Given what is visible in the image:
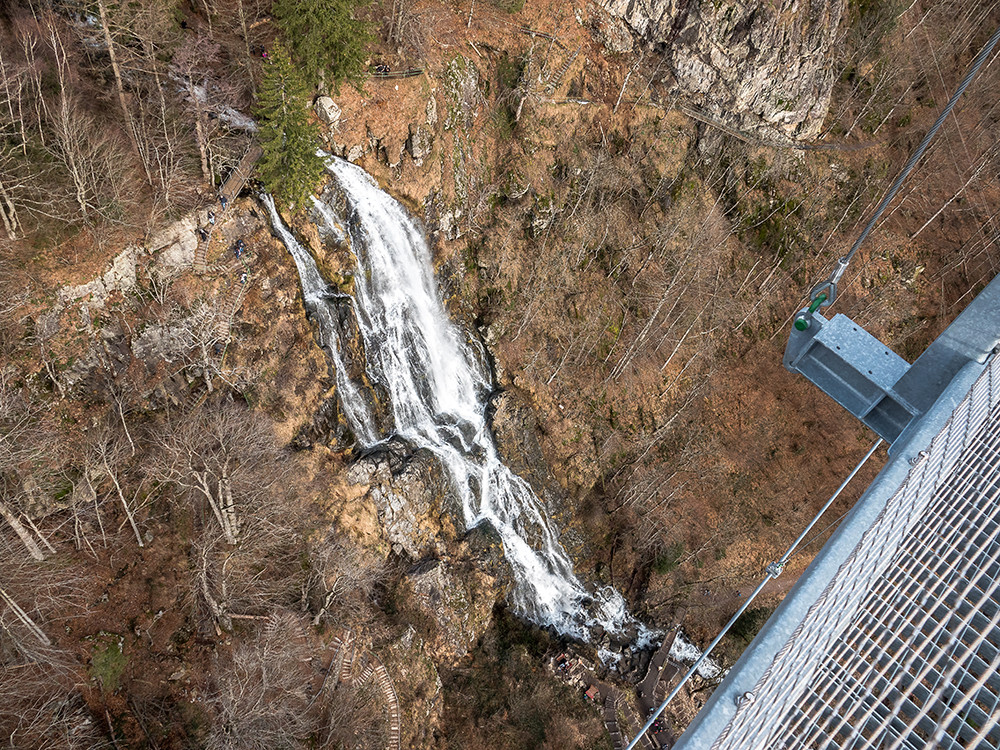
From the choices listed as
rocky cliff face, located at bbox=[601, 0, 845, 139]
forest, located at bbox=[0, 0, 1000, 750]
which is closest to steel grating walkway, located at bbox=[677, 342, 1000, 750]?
forest, located at bbox=[0, 0, 1000, 750]

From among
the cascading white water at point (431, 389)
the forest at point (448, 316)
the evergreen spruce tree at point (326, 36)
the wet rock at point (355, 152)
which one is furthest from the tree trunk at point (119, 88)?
the wet rock at point (355, 152)

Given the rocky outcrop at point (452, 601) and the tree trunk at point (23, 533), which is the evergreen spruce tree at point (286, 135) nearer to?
the tree trunk at point (23, 533)

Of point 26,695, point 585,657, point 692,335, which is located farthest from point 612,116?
point 26,695

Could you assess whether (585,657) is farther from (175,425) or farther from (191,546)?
(175,425)

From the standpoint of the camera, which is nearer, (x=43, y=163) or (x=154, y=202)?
(x=43, y=163)

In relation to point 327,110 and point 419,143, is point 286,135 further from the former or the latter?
point 419,143

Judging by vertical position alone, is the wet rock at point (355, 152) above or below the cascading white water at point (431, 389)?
above
